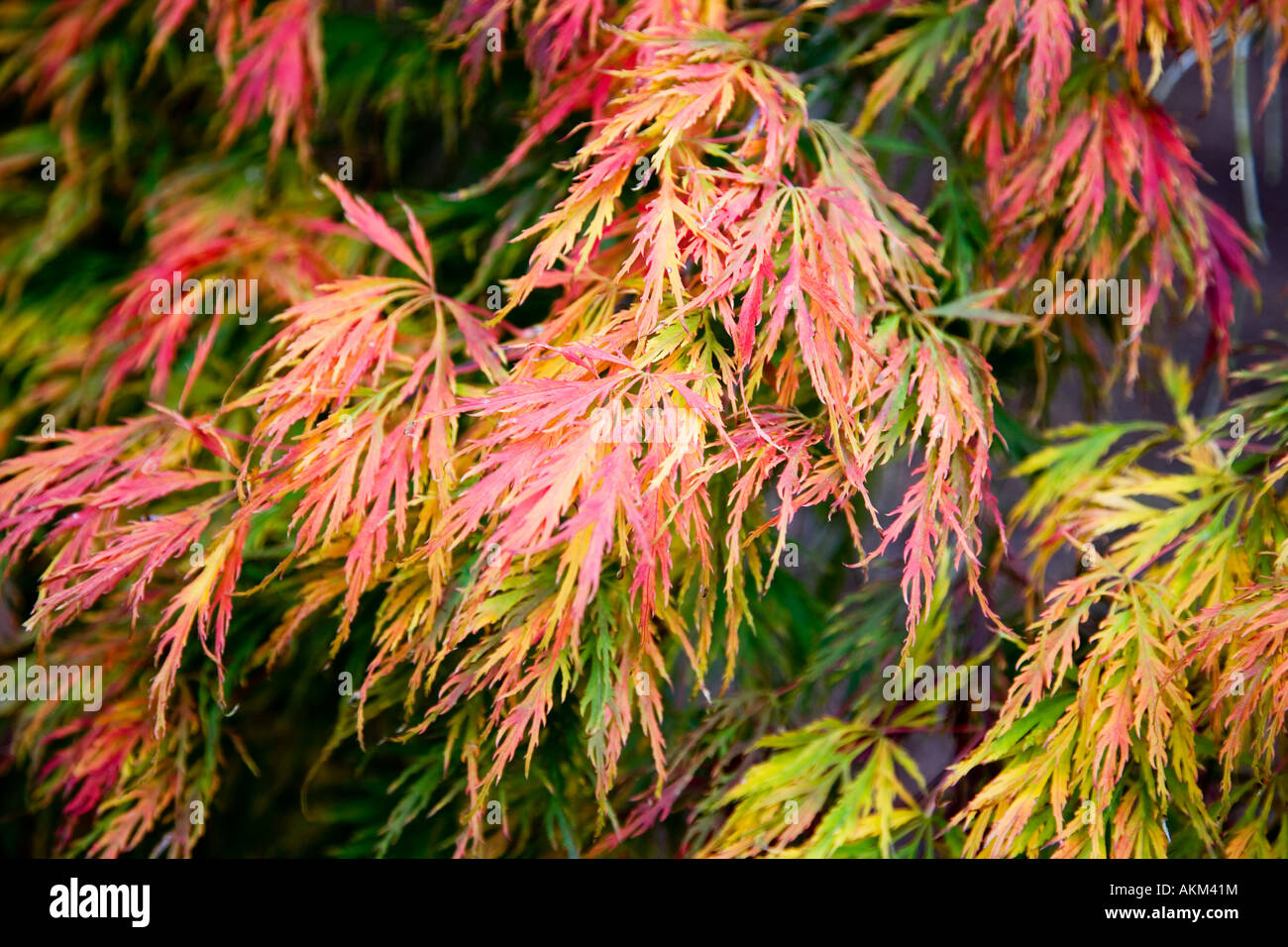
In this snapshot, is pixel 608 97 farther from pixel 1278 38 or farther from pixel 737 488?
pixel 1278 38

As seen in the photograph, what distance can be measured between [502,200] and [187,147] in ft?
2.02

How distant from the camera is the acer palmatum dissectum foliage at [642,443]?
35.1 inches

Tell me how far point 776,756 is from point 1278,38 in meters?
1.08

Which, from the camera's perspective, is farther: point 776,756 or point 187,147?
point 187,147

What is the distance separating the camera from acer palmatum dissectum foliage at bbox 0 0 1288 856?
892 mm

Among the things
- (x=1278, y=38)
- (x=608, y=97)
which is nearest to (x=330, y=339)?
(x=608, y=97)

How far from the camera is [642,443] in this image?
0.84m

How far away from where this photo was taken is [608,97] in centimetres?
117

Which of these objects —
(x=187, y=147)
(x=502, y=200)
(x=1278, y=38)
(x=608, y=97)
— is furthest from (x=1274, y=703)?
(x=187, y=147)

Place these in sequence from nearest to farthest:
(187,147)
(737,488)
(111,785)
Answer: (737,488) → (111,785) → (187,147)

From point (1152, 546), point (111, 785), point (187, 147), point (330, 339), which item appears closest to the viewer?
point (330, 339)
